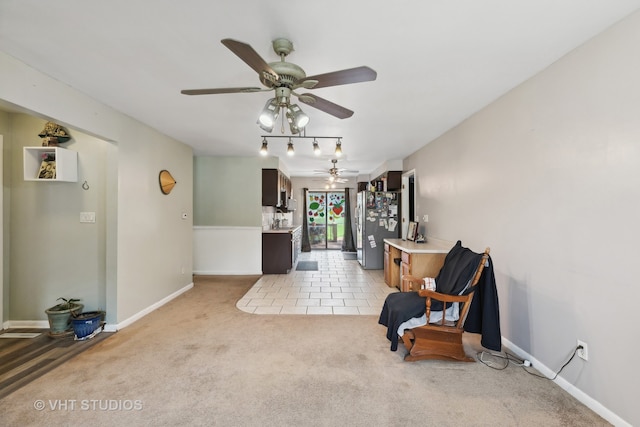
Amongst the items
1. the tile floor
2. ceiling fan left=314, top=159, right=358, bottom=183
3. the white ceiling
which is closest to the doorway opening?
ceiling fan left=314, top=159, right=358, bottom=183

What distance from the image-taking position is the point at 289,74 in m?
1.64

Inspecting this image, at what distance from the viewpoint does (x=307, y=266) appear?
6.15 metres

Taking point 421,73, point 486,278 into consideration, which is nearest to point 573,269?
point 486,278

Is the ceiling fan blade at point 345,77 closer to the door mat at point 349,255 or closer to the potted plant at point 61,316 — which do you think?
the potted plant at point 61,316

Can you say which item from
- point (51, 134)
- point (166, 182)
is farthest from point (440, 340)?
point (51, 134)

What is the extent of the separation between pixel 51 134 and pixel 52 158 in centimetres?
26

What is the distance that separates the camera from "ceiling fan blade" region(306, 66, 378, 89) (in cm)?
148

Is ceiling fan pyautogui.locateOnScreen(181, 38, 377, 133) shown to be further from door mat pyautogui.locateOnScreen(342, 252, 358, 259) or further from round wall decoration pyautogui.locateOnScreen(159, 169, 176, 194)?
door mat pyautogui.locateOnScreen(342, 252, 358, 259)

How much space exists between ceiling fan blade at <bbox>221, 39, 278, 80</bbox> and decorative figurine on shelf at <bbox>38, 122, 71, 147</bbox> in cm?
280

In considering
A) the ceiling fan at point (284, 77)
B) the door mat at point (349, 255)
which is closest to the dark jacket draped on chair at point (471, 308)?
the ceiling fan at point (284, 77)

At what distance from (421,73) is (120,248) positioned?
11.4 ft

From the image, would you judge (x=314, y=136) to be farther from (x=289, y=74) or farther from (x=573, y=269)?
(x=573, y=269)

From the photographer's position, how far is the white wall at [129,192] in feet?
7.02

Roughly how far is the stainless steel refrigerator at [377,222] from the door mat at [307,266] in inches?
45.4
